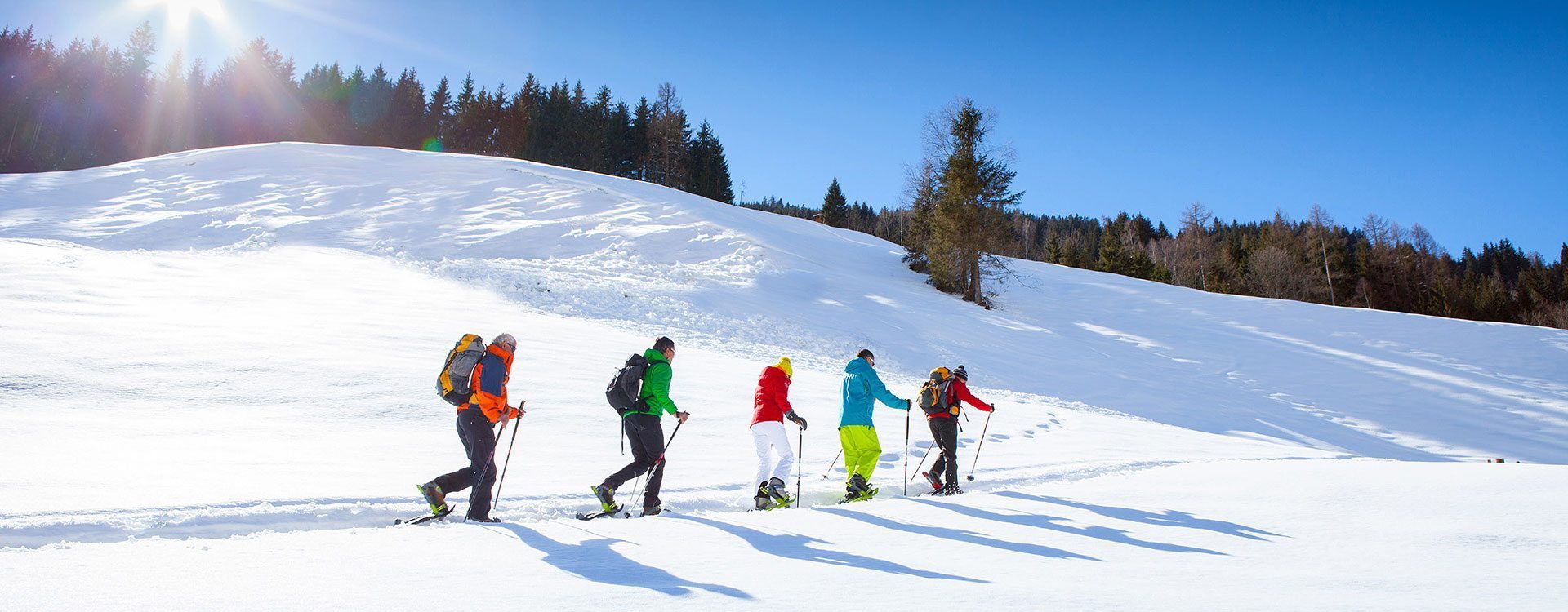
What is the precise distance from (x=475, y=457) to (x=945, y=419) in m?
4.72

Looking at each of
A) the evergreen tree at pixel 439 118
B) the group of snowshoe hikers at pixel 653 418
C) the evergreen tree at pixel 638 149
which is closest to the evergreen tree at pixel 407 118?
the evergreen tree at pixel 439 118

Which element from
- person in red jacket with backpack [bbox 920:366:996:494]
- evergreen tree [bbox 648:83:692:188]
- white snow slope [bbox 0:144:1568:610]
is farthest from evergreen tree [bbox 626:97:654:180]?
person in red jacket with backpack [bbox 920:366:996:494]

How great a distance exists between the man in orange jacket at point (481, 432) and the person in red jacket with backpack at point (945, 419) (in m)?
4.39

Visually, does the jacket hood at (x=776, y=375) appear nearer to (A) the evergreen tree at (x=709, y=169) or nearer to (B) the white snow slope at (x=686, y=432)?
(B) the white snow slope at (x=686, y=432)

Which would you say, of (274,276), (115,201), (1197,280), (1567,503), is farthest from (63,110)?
(1197,280)

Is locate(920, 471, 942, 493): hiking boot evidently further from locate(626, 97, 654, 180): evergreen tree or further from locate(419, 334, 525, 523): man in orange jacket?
locate(626, 97, 654, 180): evergreen tree

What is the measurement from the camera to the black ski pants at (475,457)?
5.72m

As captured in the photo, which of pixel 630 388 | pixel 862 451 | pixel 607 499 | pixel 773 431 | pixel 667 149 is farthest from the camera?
pixel 667 149

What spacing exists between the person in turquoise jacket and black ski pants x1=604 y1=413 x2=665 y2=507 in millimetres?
1981

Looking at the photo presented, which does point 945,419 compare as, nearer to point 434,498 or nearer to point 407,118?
point 434,498

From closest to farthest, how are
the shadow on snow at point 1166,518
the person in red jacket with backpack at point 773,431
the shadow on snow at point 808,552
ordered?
the shadow on snow at point 808,552 < the shadow on snow at point 1166,518 < the person in red jacket with backpack at point 773,431

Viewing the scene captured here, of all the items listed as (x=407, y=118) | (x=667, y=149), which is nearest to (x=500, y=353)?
(x=667, y=149)

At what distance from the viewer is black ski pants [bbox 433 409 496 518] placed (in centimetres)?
572

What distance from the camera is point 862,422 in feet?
24.6
